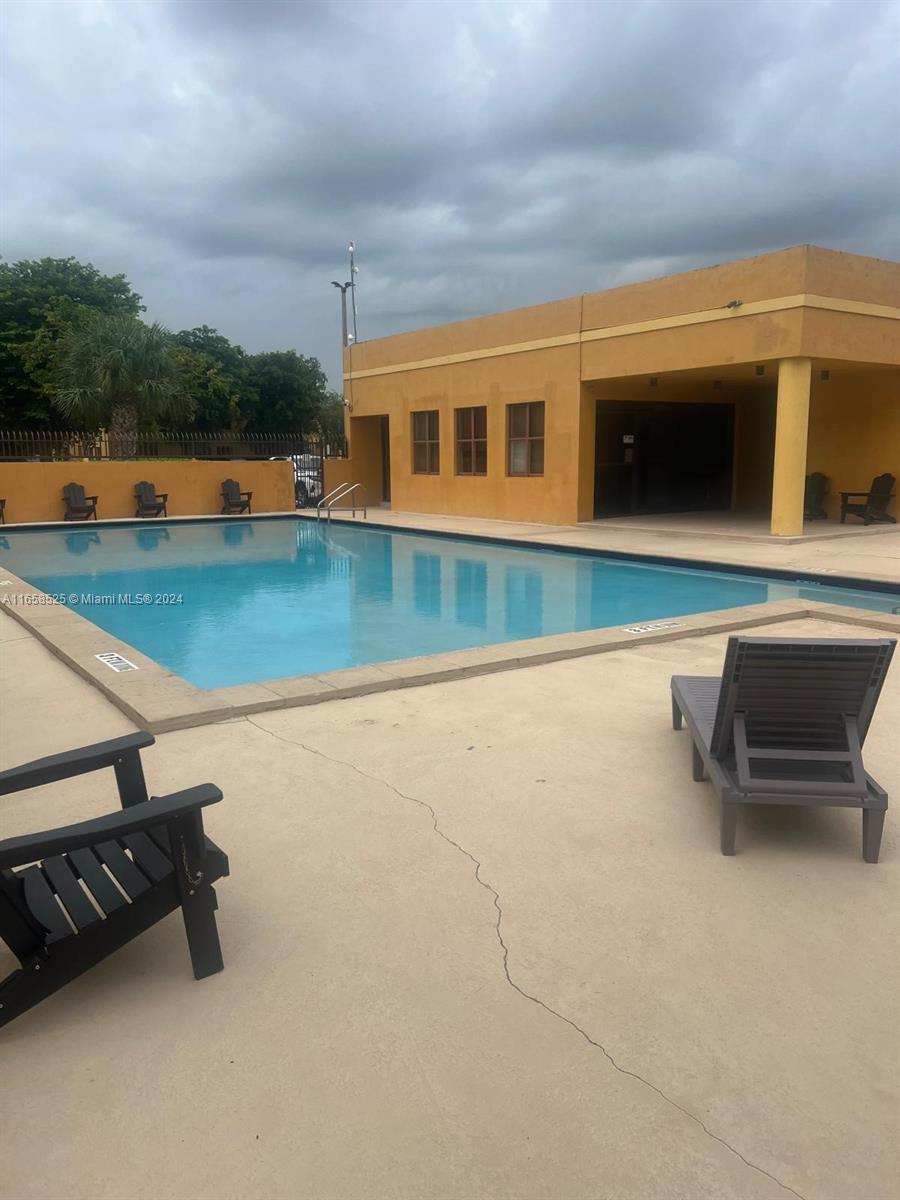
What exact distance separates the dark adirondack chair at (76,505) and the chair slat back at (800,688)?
1915 cm

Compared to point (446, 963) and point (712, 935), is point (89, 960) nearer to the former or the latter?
point (446, 963)

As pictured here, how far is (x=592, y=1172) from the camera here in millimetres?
1786

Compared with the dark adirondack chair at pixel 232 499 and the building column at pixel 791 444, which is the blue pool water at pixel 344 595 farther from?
the dark adirondack chair at pixel 232 499

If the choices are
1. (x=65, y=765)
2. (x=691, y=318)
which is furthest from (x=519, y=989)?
(x=691, y=318)

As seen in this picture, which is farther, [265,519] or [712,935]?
[265,519]

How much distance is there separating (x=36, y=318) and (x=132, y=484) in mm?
18360

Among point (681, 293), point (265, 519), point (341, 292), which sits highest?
point (341, 292)

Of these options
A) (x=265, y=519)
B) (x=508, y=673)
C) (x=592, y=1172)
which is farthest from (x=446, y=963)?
(x=265, y=519)

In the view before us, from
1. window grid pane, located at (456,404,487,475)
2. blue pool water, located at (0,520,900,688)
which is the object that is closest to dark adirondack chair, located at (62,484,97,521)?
blue pool water, located at (0,520,900,688)

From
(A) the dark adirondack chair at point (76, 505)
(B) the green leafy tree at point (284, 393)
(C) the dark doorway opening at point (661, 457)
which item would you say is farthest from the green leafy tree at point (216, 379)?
(C) the dark doorway opening at point (661, 457)

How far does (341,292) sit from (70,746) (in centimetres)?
2772

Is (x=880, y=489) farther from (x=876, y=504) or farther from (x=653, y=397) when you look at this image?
(x=653, y=397)

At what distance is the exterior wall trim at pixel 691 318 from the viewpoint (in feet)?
42.0

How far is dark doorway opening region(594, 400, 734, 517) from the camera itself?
18094 mm
